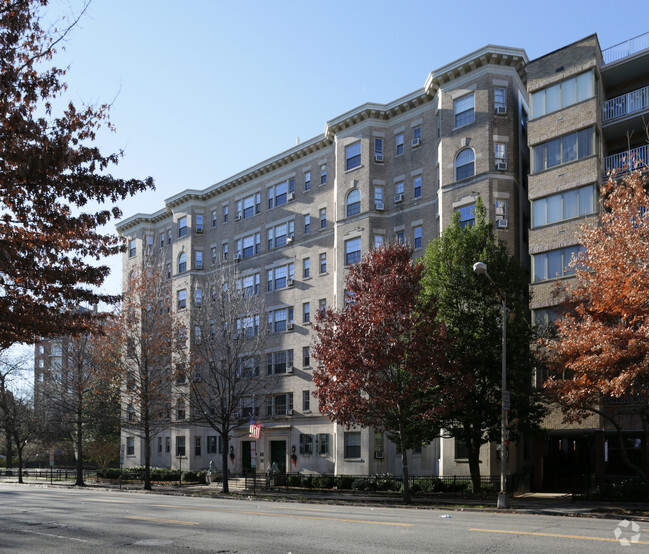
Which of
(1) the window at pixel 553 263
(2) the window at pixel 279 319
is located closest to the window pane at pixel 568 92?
(1) the window at pixel 553 263

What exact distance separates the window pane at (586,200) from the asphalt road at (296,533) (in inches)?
706

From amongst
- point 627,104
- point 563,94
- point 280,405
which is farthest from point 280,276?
point 627,104

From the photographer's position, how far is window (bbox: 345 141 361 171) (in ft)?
159

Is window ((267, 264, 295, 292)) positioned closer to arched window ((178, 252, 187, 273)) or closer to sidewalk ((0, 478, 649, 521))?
arched window ((178, 252, 187, 273))

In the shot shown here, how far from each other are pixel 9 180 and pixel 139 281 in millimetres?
38014

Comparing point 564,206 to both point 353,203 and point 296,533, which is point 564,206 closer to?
point 353,203

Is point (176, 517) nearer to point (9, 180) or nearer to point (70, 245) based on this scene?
point (70, 245)


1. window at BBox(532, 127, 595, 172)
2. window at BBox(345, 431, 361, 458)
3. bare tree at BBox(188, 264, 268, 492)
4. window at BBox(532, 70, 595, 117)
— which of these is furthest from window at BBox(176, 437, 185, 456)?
window at BBox(532, 70, 595, 117)

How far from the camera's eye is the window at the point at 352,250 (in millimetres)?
47531

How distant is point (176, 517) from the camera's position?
21.2 metres

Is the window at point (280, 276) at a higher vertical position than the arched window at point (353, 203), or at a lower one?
lower

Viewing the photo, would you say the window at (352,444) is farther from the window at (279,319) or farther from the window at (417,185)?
the window at (417,185)

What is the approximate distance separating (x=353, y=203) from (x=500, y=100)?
1260cm

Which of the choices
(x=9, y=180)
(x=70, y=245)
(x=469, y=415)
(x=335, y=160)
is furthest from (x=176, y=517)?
(x=335, y=160)
